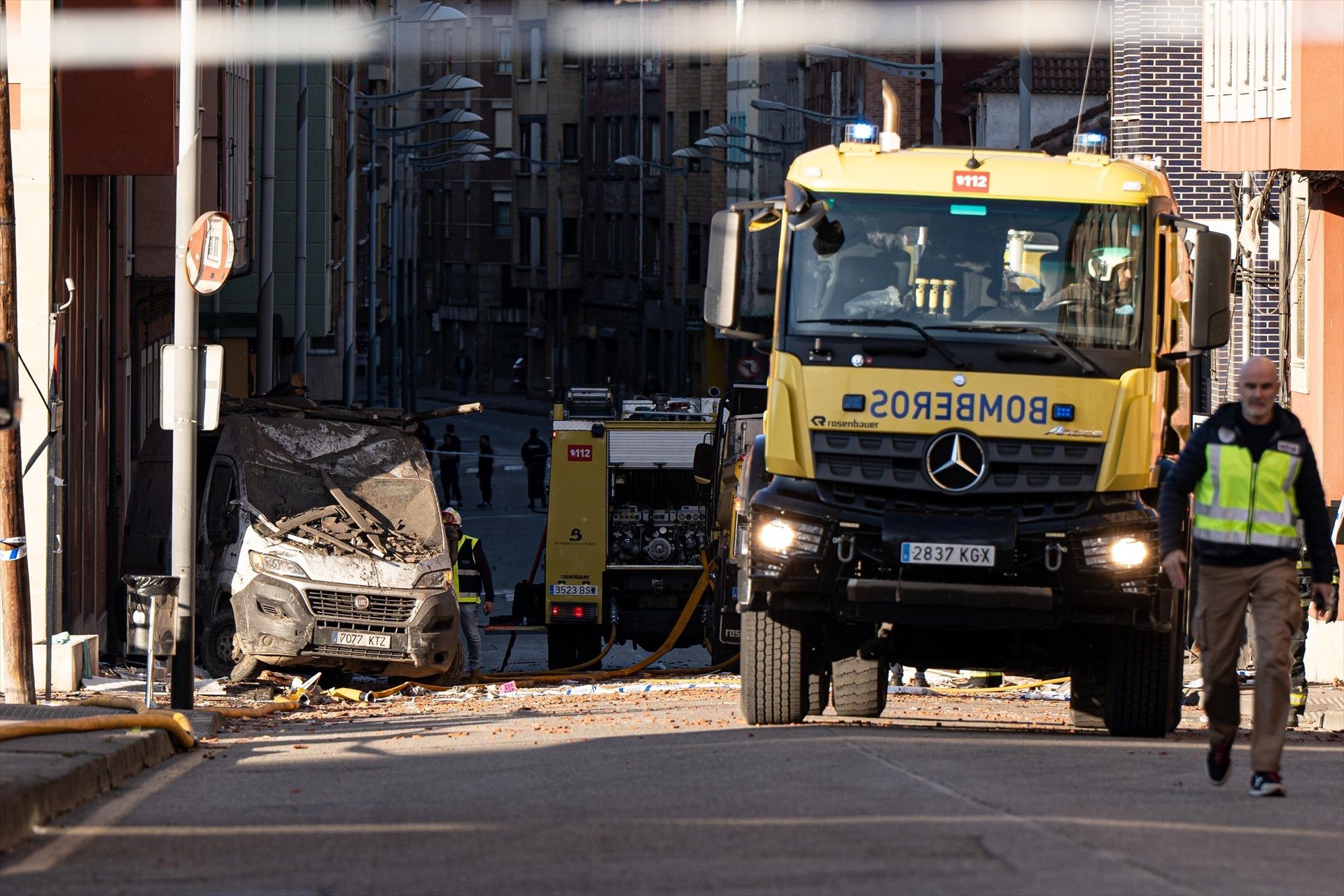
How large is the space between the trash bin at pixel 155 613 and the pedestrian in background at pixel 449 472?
3252 cm

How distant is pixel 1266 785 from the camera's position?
10.6 meters

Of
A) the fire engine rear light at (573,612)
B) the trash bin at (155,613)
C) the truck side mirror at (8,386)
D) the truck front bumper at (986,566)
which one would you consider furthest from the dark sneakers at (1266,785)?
the fire engine rear light at (573,612)

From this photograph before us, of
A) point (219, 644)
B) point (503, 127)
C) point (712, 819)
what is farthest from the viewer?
point (503, 127)

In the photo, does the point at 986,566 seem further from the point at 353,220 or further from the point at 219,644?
the point at 353,220

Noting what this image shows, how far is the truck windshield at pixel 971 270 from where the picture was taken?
12789mm

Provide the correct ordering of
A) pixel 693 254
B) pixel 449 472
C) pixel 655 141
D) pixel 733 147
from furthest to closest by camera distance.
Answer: pixel 655 141, pixel 693 254, pixel 733 147, pixel 449 472

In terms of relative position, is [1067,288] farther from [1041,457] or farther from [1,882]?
[1,882]

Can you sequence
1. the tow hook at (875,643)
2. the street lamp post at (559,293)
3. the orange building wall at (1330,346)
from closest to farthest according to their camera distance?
the tow hook at (875,643), the orange building wall at (1330,346), the street lamp post at (559,293)

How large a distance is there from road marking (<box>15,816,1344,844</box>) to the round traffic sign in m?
7.77

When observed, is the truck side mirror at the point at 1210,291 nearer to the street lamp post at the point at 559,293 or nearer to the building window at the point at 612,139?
the street lamp post at the point at 559,293

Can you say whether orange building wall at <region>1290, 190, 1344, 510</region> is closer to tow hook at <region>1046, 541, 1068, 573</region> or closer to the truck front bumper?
the truck front bumper

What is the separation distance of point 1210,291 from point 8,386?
6.44 metres

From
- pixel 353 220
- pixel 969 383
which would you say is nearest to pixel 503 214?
pixel 353 220

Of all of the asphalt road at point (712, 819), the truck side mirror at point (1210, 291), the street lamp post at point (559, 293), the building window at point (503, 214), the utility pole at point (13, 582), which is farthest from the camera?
the building window at point (503, 214)
